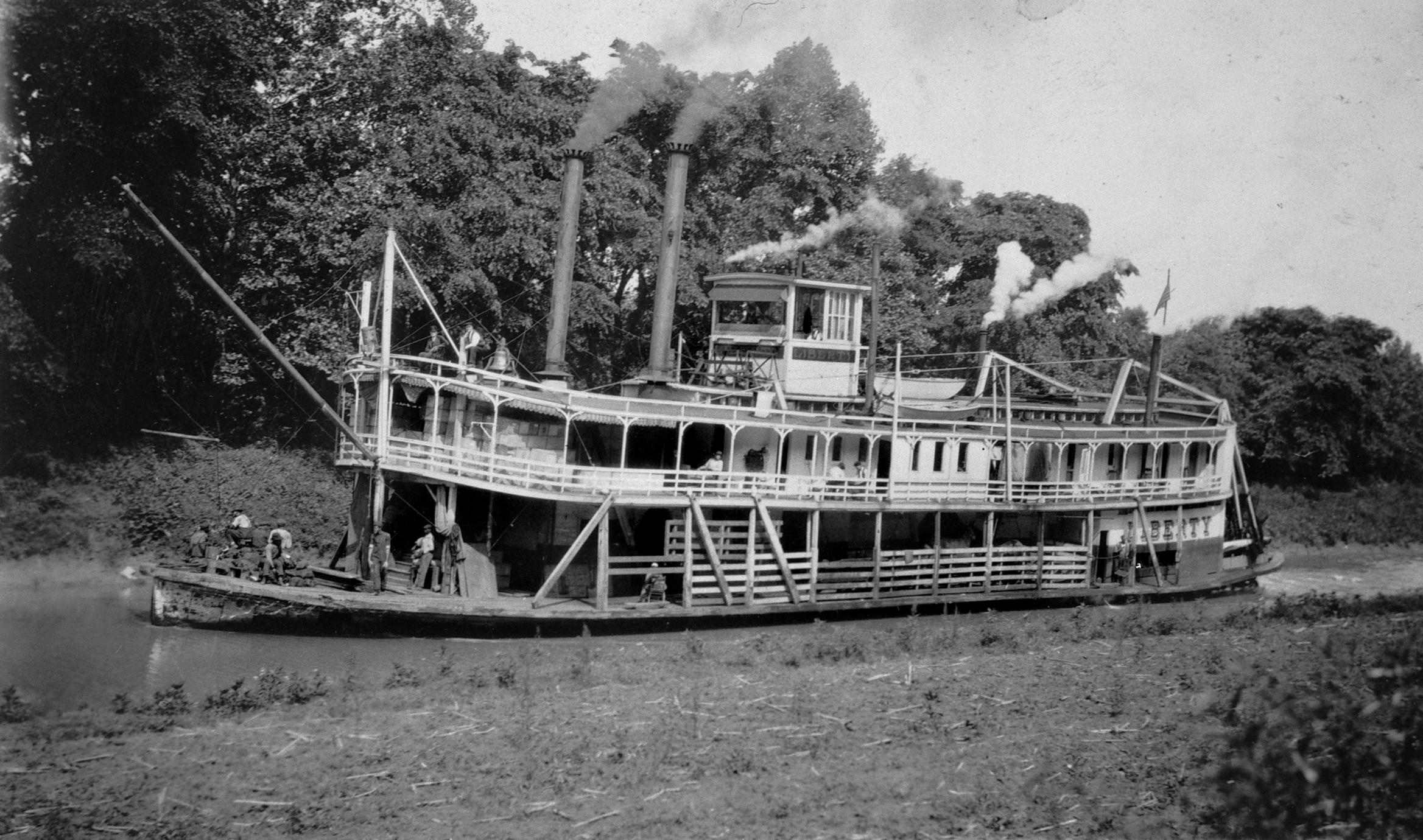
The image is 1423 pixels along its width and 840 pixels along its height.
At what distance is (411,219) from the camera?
32000 mm

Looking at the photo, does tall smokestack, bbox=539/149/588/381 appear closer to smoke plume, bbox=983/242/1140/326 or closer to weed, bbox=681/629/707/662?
weed, bbox=681/629/707/662

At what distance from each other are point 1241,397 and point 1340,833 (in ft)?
133

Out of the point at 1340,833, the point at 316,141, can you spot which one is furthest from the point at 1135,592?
the point at 316,141

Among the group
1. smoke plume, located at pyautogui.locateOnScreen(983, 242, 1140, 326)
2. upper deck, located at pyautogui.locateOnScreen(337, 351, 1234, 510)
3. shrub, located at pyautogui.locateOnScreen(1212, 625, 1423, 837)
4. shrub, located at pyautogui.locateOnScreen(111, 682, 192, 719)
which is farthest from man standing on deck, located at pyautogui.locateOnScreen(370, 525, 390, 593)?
smoke plume, located at pyautogui.locateOnScreen(983, 242, 1140, 326)

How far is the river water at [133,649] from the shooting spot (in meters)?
17.8

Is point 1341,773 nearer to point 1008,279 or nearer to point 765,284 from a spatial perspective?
point 765,284

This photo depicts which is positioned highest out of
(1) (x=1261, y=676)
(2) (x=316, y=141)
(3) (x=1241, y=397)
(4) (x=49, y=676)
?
(2) (x=316, y=141)

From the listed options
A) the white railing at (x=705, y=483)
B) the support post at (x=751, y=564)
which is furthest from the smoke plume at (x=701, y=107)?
the support post at (x=751, y=564)

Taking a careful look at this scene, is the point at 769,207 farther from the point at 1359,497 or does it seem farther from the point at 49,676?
the point at 49,676

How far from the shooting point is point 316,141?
33.1 m

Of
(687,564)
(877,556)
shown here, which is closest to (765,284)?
(877,556)

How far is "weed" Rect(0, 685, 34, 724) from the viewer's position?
14.7 metres

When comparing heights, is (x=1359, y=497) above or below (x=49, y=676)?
above

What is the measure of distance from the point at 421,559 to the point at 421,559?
0.01 metres
